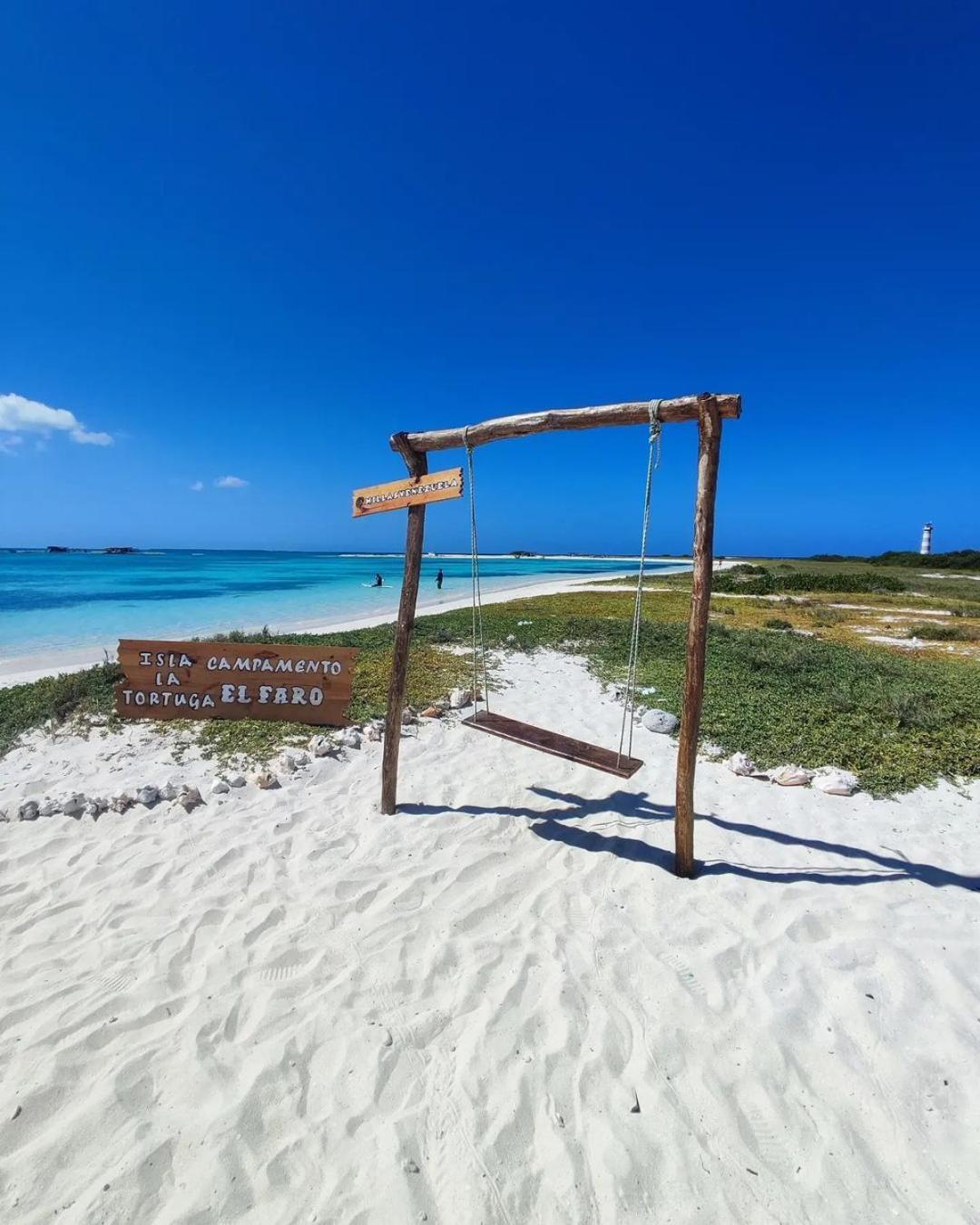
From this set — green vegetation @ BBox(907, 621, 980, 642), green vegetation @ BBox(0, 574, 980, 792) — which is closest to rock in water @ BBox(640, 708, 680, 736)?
green vegetation @ BBox(0, 574, 980, 792)

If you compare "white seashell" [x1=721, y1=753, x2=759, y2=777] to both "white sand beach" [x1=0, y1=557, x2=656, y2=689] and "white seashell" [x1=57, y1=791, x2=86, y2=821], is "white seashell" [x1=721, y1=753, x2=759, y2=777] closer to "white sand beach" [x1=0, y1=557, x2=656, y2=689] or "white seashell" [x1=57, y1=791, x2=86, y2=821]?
"white seashell" [x1=57, y1=791, x2=86, y2=821]

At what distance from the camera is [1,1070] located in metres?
2.43

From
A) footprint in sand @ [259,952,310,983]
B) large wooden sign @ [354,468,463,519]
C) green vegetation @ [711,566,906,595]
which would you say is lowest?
footprint in sand @ [259,952,310,983]

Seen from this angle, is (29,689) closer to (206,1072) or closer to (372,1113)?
(206,1072)

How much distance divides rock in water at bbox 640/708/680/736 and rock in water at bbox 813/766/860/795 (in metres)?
1.79

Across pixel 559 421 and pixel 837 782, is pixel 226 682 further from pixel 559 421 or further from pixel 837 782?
pixel 837 782

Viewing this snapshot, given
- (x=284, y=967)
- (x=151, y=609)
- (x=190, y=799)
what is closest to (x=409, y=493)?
(x=190, y=799)

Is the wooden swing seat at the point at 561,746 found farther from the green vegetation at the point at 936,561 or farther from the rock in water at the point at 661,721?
the green vegetation at the point at 936,561

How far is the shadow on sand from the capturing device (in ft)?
12.8

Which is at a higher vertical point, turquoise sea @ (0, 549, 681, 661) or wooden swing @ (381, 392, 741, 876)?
wooden swing @ (381, 392, 741, 876)

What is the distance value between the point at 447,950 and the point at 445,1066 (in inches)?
27.4

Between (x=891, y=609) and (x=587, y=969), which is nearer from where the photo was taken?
(x=587, y=969)

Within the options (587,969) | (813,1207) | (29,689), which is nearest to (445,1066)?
(587,969)

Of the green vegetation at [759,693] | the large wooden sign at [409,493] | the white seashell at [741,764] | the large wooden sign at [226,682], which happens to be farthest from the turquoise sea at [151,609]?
the white seashell at [741,764]
